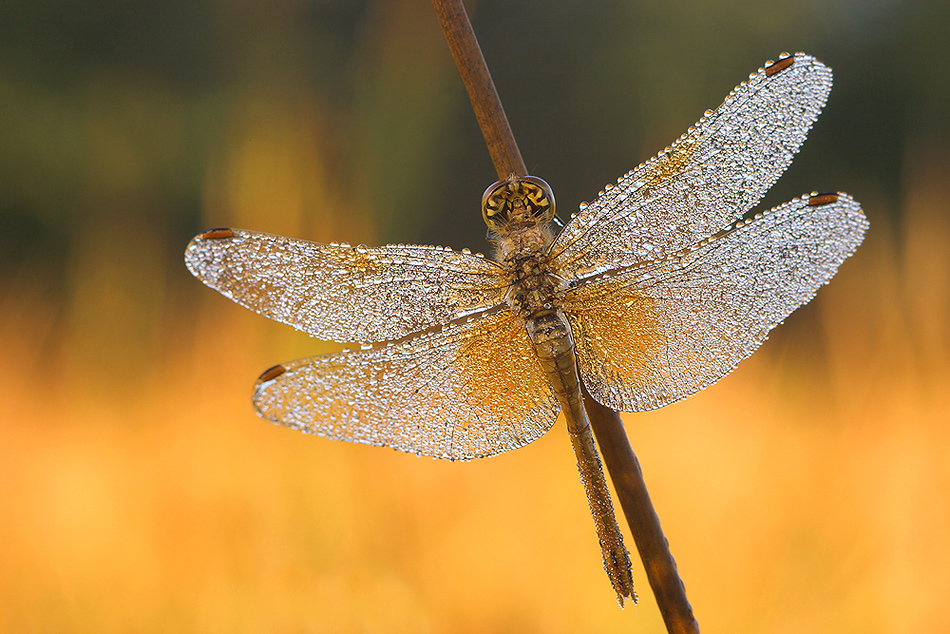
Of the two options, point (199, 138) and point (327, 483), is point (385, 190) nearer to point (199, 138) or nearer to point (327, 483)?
point (199, 138)

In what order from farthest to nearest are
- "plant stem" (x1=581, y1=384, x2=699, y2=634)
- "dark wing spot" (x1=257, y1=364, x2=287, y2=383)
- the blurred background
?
the blurred background
"dark wing spot" (x1=257, y1=364, x2=287, y2=383)
"plant stem" (x1=581, y1=384, x2=699, y2=634)

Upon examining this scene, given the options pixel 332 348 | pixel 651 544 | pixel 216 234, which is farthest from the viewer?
pixel 332 348

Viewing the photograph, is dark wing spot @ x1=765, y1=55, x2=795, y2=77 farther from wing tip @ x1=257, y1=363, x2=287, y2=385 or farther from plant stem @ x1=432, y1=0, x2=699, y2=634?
wing tip @ x1=257, y1=363, x2=287, y2=385

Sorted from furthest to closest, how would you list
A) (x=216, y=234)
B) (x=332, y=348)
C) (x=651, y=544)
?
(x=332, y=348) → (x=216, y=234) → (x=651, y=544)

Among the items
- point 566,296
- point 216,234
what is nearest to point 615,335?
point 566,296

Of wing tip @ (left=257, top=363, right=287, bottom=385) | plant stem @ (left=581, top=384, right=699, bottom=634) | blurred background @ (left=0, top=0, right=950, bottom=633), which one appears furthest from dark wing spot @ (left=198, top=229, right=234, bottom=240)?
blurred background @ (left=0, top=0, right=950, bottom=633)

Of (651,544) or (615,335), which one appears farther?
(615,335)

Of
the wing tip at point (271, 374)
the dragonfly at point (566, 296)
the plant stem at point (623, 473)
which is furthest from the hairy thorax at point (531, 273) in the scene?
the wing tip at point (271, 374)

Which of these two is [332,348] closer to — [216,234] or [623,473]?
[216,234]
